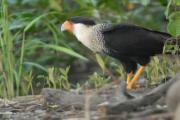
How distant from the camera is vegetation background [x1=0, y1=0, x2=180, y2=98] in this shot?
17.0 feet

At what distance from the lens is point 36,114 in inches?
172

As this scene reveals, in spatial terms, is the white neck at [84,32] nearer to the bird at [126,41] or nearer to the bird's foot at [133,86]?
the bird at [126,41]

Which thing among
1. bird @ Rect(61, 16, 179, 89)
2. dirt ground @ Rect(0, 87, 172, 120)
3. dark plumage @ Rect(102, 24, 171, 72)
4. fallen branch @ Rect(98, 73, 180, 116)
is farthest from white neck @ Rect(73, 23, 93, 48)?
fallen branch @ Rect(98, 73, 180, 116)

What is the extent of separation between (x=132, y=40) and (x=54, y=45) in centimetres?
120

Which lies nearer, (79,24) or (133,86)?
(133,86)

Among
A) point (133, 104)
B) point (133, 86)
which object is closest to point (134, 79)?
point (133, 86)

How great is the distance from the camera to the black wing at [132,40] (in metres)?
5.02

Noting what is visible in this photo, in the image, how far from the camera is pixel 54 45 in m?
6.07

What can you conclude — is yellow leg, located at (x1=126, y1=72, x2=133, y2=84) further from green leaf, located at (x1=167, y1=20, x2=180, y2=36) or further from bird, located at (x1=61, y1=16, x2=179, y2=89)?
green leaf, located at (x1=167, y1=20, x2=180, y2=36)

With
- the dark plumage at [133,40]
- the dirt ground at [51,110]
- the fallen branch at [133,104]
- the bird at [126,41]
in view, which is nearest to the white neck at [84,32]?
the bird at [126,41]

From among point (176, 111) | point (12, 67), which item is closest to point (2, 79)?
point (12, 67)

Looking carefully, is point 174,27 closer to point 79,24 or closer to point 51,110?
point 79,24

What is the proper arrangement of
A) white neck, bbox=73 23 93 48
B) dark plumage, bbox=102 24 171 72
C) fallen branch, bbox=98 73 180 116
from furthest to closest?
1. white neck, bbox=73 23 93 48
2. dark plumage, bbox=102 24 171 72
3. fallen branch, bbox=98 73 180 116

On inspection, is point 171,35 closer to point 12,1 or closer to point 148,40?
point 148,40
